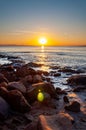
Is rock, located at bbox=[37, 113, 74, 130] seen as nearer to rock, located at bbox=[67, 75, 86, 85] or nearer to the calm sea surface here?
rock, located at bbox=[67, 75, 86, 85]

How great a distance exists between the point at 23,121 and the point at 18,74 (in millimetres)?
12569

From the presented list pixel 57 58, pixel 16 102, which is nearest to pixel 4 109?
pixel 16 102

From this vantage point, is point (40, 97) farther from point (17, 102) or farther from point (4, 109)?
point (4, 109)

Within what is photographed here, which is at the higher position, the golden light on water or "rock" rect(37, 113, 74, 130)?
"rock" rect(37, 113, 74, 130)

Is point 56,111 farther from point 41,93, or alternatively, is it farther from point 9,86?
point 9,86

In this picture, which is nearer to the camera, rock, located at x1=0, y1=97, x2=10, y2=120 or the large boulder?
rock, located at x1=0, y1=97, x2=10, y2=120

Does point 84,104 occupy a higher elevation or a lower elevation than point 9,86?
lower

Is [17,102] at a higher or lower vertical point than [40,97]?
higher

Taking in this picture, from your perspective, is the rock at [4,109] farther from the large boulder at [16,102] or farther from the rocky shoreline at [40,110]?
the large boulder at [16,102]

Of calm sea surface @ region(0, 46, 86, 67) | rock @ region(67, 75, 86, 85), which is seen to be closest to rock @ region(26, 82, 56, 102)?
rock @ region(67, 75, 86, 85)

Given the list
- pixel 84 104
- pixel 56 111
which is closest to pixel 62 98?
pixel 84 104

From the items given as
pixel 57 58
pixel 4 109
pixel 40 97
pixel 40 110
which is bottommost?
pixel 57 58

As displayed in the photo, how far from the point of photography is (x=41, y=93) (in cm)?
1176

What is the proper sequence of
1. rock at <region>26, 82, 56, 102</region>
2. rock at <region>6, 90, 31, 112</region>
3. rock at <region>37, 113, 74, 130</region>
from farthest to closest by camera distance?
rock at <region>26, 82, 56, 102</region>, rock at <region>6, 90, 31, 112</region>, rock at <region>37, 113, 74, 130</region>
